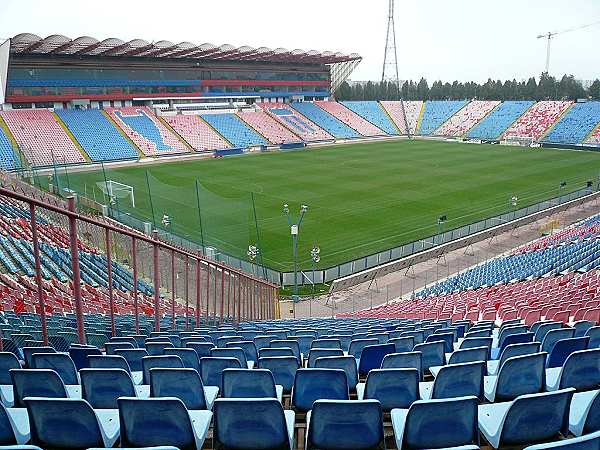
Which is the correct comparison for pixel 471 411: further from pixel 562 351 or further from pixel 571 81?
pixel 571 81

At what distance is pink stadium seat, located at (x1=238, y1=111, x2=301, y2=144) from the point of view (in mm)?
68875

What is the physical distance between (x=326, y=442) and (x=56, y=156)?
54.7 meters

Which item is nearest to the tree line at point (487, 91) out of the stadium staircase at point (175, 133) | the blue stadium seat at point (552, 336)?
the stadium staircase at point (175, 133)

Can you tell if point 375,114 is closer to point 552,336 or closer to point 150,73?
point 150,73

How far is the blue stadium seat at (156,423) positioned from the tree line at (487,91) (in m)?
99.2

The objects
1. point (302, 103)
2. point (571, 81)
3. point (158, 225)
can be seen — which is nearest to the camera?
point (158, 225)

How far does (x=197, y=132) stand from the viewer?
6512cm

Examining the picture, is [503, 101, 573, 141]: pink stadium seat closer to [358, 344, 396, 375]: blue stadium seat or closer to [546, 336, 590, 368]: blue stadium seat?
[546, 336, 590, 368]: blue stadium seat

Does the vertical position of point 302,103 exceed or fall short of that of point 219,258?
it exceeds it

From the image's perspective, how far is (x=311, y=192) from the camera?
131ft

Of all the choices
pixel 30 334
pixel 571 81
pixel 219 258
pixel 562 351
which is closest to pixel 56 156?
pixel 219 258

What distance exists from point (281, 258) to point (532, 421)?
892 inches

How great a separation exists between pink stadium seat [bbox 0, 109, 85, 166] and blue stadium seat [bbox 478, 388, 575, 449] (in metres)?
51.3

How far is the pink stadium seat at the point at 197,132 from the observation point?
62469 mm
